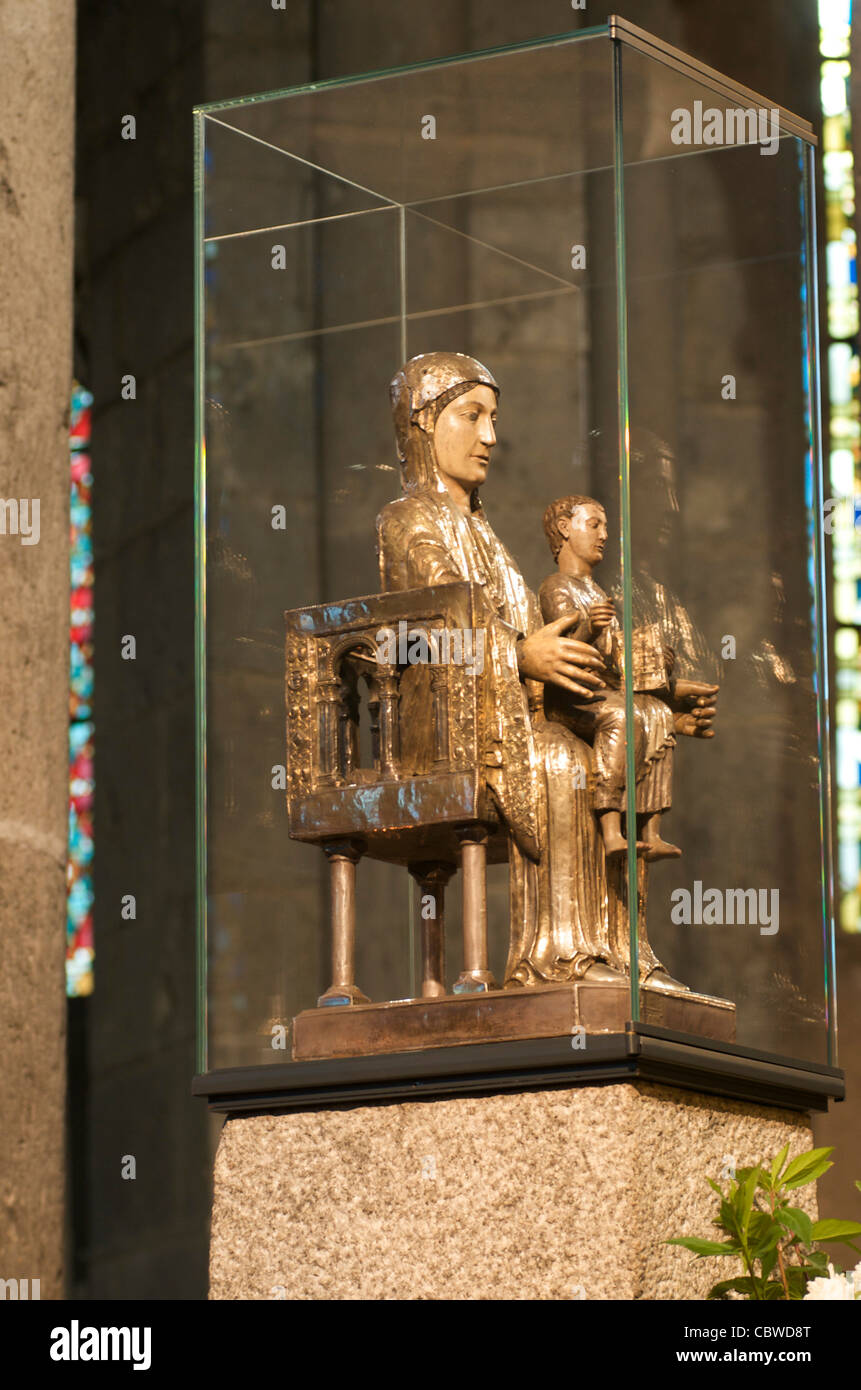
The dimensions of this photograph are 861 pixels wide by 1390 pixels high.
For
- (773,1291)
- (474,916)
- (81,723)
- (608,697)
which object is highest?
(81,723)

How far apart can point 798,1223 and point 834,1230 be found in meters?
0.06

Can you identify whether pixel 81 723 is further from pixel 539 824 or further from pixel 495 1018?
pixel 495 1018

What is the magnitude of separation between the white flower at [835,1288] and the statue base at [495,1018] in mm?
643

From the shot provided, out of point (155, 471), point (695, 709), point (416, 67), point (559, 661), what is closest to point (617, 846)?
point (559, 661)

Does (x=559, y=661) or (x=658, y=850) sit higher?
(x=559, y=661)

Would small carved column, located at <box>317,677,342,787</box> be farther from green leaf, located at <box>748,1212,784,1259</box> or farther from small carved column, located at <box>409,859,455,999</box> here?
green leaf, located at <box>748,1212,784,1259</box>

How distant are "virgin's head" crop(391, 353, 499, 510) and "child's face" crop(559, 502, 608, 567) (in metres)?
0.21

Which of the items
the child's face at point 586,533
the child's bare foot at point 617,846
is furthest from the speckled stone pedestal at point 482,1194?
the child's face at point 586,533

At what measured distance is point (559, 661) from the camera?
4992 millimetres

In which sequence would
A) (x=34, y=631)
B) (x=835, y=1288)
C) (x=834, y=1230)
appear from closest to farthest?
(x=835, y=1288), (x=834, y=1230), (x=34, y=631)

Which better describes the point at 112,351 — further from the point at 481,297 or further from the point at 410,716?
the point at 410,716

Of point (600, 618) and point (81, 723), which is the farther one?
point (81, 723)

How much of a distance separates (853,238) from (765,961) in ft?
12.7

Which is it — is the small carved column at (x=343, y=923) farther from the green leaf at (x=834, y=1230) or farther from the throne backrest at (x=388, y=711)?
the green leaf at (x=834, y=1230)
